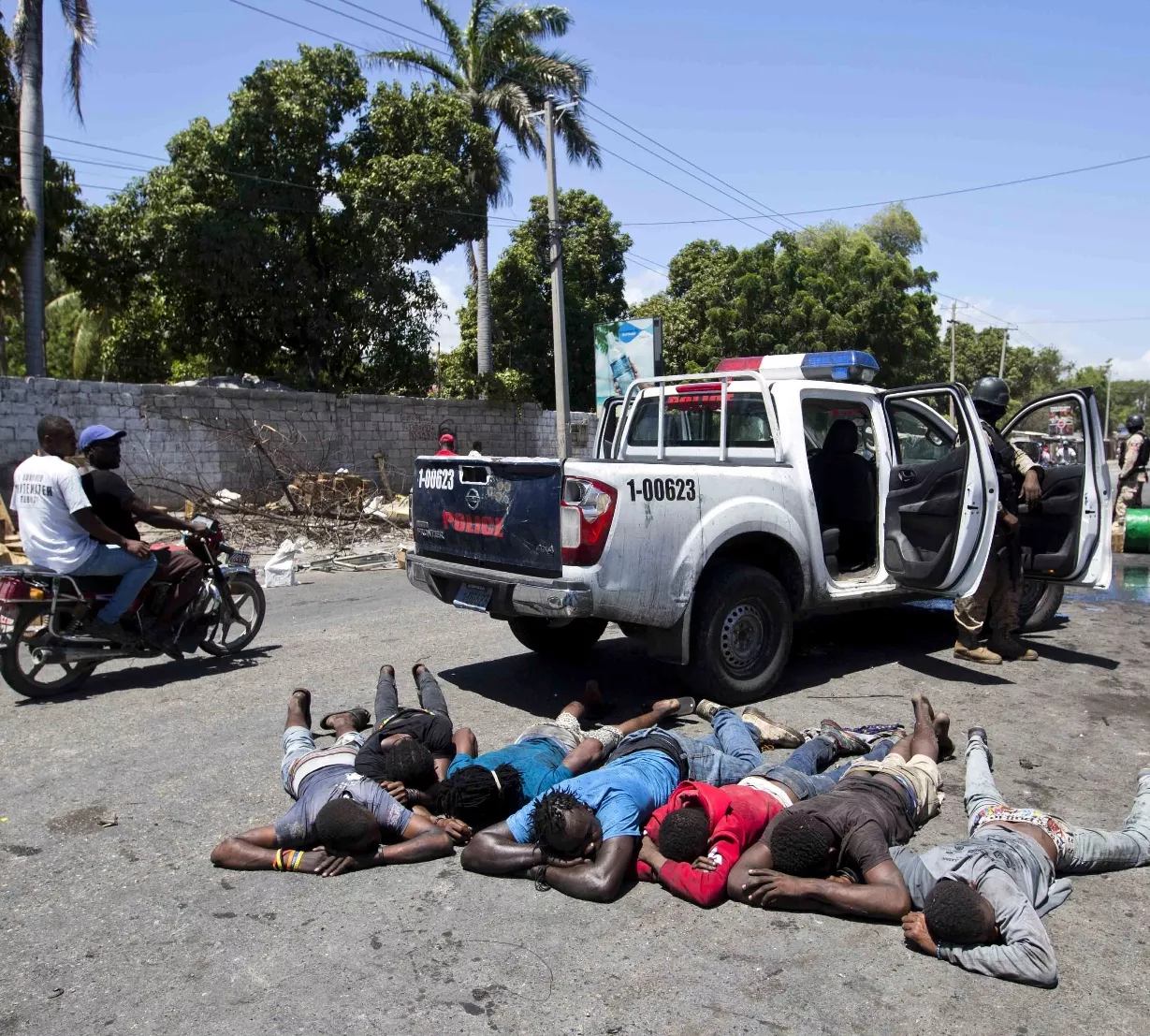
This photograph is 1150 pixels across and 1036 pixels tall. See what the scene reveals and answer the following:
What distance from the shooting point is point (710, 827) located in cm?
365

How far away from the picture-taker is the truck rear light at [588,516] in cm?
522

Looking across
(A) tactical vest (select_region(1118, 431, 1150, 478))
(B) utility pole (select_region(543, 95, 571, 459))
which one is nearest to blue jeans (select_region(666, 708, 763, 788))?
(A) tactical vest (select_region(1118, 431, 1150, 478))

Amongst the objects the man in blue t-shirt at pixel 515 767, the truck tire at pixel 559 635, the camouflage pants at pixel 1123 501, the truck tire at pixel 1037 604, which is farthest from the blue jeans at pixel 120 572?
the camouflage pants at pixel 1123 501

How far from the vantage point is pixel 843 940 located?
3266 mm

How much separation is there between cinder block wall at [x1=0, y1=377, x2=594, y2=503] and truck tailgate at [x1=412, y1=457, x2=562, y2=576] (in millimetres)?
9673

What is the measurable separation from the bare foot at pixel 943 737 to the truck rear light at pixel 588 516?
6.16ft

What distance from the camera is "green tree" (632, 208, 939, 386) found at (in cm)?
3092

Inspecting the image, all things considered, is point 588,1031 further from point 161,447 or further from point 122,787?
point 161,447

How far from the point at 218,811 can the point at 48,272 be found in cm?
3223

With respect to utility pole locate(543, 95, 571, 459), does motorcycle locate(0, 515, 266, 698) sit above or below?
below

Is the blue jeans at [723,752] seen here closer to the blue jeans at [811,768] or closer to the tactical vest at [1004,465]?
the blue jeans at [811,768]

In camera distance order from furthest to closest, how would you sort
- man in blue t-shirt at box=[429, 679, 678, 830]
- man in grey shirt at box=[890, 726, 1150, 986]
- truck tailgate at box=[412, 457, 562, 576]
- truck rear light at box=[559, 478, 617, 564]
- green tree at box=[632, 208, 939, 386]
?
1. green tree at box=[632, 208, 939, 386]
2. truck tailgate at box=[412, 457, 562, 576]
3. truck rear light at box=[559, 478, 617, 564]
4. man in blue t-shirt at box=[429, 679, 678, 830]
5. man in grey shirt at box=[890, 726, 1150, 986]

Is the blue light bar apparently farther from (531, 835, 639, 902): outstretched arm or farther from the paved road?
(531, 835, 639, 902): outstretched arm

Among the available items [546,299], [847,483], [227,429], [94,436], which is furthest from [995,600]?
[546,299]
